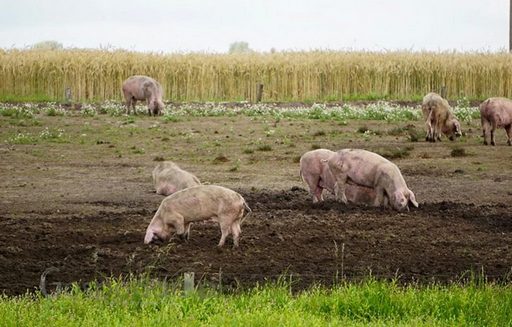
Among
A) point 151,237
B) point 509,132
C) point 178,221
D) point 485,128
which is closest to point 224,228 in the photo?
point 178,221

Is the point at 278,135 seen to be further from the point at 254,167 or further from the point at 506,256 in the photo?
the point at 506,256

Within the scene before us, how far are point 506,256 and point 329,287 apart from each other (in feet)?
10.3

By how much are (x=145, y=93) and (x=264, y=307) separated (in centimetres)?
2646

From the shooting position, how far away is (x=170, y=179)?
20.1m

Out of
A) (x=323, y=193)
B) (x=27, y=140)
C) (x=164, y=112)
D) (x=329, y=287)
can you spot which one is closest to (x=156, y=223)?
(x=329, y=287)

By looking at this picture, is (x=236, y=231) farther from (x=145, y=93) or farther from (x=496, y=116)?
(x=145, y=93)

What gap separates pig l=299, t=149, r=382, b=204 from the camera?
1928 cm

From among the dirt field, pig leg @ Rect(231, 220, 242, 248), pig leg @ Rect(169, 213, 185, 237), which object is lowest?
the dirt field

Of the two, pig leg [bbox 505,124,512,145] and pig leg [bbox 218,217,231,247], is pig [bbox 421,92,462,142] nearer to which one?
pig leg [bbox 505,124,512,145]

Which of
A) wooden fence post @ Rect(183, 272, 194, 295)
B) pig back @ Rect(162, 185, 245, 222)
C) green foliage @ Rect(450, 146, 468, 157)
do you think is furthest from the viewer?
green foliage @ Rect(450, 146, 468, 157)

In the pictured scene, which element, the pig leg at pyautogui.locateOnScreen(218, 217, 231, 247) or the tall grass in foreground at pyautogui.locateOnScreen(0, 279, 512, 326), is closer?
the tall grass in foreground at pyautogui.locateOnScreen(0, 279, 512, 326)

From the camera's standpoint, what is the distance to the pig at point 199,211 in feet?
50.9

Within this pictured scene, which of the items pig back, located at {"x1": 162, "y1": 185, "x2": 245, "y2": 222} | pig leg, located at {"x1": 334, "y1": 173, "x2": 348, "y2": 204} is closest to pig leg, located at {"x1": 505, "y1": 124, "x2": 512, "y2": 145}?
pig leg, located at {"x1": 334, "y1": 173, "x2": 348, "y2": 204}

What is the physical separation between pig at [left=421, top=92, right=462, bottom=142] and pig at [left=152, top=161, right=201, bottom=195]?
10.5 metres
